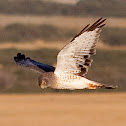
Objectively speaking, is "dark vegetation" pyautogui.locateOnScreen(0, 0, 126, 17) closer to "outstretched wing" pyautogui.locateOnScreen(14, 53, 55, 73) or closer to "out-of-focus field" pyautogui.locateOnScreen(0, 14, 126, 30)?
"out-of-focus field" pyautogui.locateOnScreen(0, 14, 126, 30)

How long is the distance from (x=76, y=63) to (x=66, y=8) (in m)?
28.3

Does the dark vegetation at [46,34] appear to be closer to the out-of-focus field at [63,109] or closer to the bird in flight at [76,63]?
the out-of-focus field at [63,109]

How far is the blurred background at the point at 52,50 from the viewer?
28.2 m

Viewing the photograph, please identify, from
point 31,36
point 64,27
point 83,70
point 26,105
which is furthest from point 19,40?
point 83,70

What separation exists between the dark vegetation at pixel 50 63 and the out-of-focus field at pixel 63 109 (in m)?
0.48

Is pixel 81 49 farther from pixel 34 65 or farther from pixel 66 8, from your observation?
pixel 66 8

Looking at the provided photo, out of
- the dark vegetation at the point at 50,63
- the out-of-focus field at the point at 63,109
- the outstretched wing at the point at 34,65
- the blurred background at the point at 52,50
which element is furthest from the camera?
the dark vegetation at the point at 50,63

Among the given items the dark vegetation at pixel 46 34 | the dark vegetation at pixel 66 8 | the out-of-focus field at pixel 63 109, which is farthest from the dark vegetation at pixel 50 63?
the dark vegetation at pixel 66 8

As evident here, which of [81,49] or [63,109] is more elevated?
[81,49]

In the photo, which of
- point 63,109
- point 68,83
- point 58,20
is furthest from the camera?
point 58,20

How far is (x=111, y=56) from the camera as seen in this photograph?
3328cm

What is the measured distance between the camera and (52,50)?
33188 mm

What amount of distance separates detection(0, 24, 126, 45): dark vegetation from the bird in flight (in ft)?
69.4

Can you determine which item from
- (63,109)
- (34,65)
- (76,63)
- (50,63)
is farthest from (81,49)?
(50,63)
